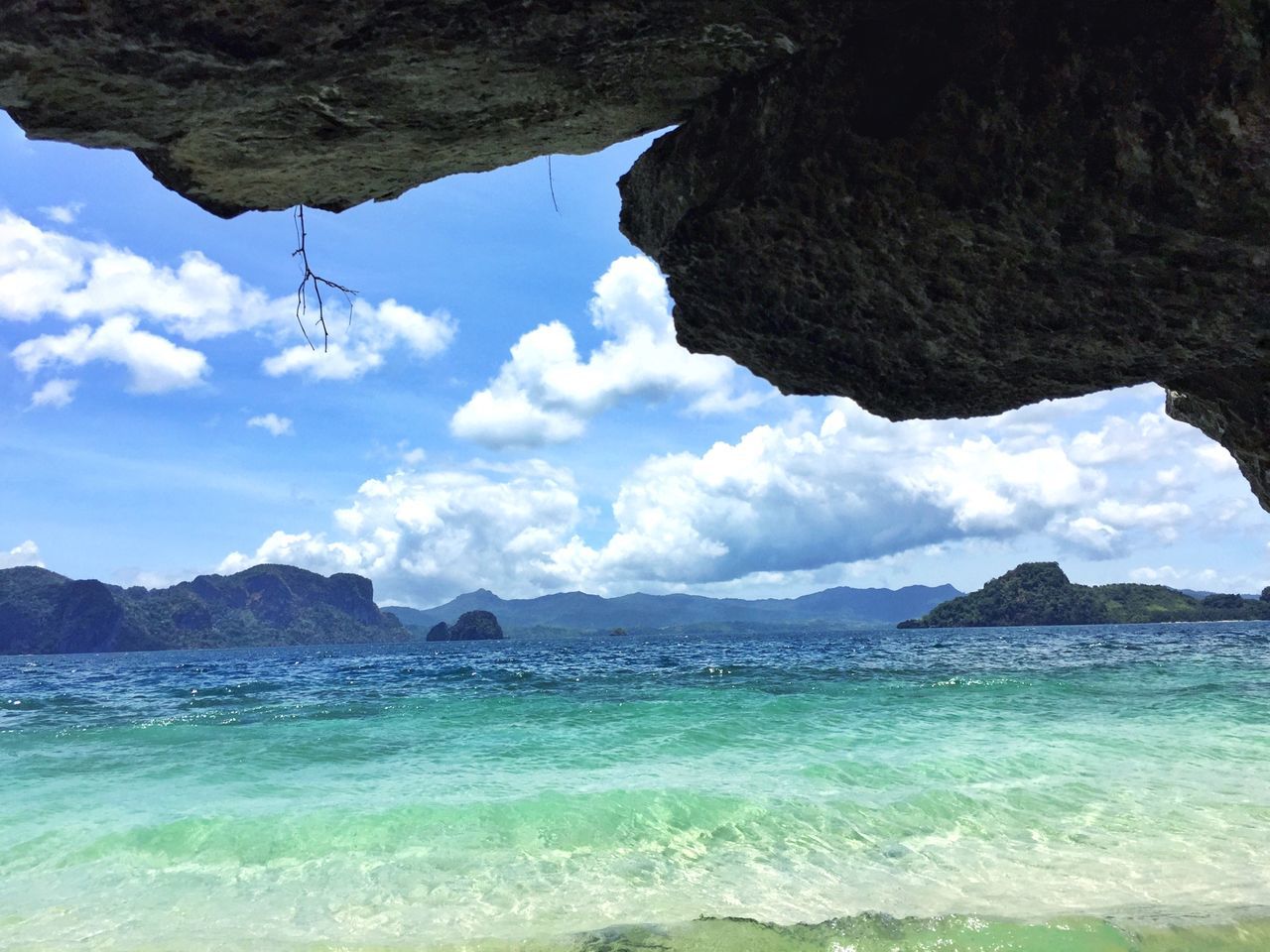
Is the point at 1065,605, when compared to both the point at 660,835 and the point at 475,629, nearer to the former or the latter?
the point at 475,629

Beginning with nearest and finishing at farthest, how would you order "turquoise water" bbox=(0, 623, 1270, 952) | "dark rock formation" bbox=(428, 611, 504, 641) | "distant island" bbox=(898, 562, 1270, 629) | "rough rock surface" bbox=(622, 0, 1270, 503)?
1. "rough rock surface" bbox=(622, 0, 1270, 503)
2. "turquoise water" bbox=(0, 623, 1270, 952)
3. "distant island" bbox=(898, 562, 1270, 629)
4. "dark rock formation" bbox=(428, 611, 504, 641)

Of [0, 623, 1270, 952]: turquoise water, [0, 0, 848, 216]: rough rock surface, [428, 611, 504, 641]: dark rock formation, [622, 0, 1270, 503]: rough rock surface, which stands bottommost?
[428, 611, 504, 641]: dark rock formation

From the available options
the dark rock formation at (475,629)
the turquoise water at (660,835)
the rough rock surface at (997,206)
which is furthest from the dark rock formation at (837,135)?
the dark rock formation at (475,629)

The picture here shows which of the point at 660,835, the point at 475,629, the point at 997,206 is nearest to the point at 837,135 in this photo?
the point at 997,206

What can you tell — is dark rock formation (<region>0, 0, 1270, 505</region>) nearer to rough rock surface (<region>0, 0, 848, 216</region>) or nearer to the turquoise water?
rough rock surface (<region>0, 0, 848, 216</region>)

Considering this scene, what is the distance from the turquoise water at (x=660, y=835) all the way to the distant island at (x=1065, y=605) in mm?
150888

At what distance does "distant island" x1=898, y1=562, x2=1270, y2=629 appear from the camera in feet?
455

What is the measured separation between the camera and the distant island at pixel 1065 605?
455ft

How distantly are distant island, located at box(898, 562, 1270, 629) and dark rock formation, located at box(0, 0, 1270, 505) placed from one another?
15901 centimetres

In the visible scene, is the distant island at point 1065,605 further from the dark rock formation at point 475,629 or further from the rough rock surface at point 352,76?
the rough rock surface at point 352,76

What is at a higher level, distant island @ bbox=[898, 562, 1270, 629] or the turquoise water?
the turquoise water

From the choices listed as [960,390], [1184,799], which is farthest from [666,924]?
[1184,799]

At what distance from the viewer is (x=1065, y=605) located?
146375 millimetres

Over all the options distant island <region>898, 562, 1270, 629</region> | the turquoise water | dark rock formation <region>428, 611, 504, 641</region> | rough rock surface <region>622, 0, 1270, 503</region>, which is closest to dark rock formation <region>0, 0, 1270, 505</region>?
rough rock surface <region>622, 0, 1270, 503</region>
